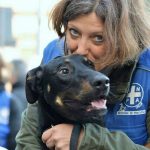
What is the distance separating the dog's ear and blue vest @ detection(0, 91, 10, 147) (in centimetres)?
237

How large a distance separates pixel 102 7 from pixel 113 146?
2.51 feet

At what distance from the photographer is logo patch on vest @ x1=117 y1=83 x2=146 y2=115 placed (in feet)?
9.93

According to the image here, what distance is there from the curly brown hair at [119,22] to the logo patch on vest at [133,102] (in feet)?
0.60

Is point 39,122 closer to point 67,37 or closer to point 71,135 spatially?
point 71,135

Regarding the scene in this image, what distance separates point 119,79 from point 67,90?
0.32 m

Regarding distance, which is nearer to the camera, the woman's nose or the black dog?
the black dog

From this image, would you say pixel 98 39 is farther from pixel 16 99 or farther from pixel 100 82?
pixel 16 99

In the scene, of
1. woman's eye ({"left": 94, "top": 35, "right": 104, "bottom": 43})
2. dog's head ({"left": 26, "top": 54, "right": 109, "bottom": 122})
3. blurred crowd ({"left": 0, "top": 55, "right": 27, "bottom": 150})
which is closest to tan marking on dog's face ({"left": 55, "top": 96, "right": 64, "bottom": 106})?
dog's head ({"left": 26, "top": 54, "right": 109, "bottom": 122})

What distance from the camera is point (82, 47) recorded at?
2943 millimetres

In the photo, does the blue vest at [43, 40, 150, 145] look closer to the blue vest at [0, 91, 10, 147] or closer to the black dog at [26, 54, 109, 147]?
the black dog at [26, 54, 109, 147]

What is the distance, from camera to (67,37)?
3029 millimetres

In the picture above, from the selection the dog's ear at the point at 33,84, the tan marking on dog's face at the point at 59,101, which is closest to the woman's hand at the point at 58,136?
the tan marking on dog's face at the point at 59,101

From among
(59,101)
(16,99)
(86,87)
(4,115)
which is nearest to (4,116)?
(4,115)

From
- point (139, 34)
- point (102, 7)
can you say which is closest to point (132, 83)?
point (139, 34)
